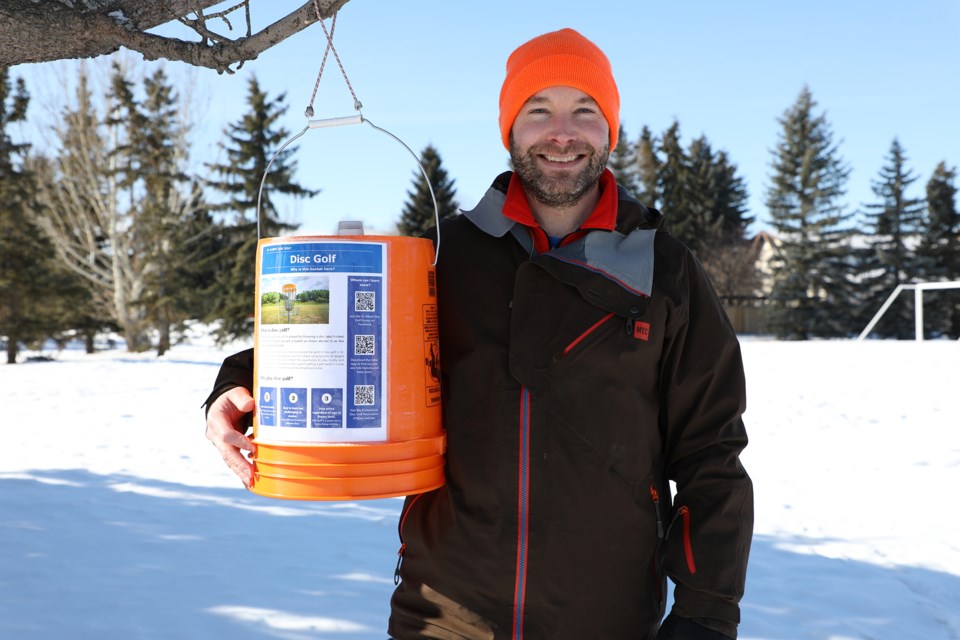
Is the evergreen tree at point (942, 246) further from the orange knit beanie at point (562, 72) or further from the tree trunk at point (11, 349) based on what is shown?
the orange knit beanie at point (562, 72)

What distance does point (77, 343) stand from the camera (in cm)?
3306

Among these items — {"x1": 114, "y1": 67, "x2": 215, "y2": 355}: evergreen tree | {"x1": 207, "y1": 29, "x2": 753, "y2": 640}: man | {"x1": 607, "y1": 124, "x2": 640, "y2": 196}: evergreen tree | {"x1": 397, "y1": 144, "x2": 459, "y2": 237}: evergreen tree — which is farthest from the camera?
{"x1": 607, "y1": 124, "x2": 640, "y2": 196}: evergreen tree

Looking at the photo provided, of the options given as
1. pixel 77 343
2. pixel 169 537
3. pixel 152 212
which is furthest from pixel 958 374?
Answer: pixel 77 343

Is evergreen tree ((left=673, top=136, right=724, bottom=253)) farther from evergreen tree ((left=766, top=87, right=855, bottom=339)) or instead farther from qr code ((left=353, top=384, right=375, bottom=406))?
qr code ((left=353, top=384, right=375, bottom=406))

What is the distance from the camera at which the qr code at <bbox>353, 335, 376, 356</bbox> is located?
1638 millimetres

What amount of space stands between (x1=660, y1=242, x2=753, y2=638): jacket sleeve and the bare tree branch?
1.39 m

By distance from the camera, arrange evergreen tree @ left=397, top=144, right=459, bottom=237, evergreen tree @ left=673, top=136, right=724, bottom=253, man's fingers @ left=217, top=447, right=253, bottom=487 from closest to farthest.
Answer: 1. man's fingers @ left=217, top=447, right=253, bottom=487
2. evergreen tree @ left=397, top=144, right=459, bottom=237
3. evergreen tree @ left=673, top=136, right=724, bottom=253

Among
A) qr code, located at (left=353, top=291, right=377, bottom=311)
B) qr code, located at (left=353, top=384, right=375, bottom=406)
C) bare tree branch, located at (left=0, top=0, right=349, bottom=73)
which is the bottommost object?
qr code, located at (left=353, top=384, right=375, bottom=406)

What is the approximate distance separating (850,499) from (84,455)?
22.2 feet

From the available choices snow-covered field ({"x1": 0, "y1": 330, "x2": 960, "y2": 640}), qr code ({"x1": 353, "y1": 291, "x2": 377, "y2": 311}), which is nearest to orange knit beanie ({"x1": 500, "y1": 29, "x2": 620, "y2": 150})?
qr code ({"x1": 353, "y1": 291, "x2": 377, "y2": 311})

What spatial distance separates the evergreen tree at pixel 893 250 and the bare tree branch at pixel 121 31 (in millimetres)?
39084

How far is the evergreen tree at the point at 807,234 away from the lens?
3688cm

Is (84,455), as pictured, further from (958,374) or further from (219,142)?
(219,142)

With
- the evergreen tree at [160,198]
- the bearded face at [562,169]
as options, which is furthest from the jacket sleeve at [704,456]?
the evergreen tree at [160,198]
